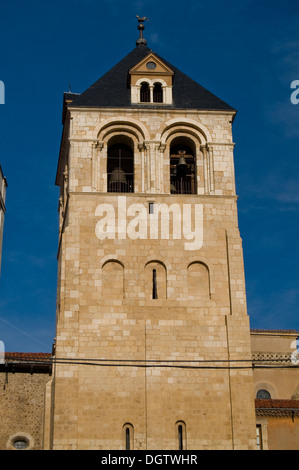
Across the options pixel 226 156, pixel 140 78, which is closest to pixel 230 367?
pixel 226 156

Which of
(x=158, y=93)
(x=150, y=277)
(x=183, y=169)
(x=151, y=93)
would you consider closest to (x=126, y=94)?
(x=151, y=93)

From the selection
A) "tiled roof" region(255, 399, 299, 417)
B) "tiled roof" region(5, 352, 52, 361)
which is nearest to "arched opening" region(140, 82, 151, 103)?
"tiled roof" region(5, 352, 52, 361)

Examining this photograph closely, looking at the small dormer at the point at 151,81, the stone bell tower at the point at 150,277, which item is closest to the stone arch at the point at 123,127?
the stone bell tower at the point at 150,277

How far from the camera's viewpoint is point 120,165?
116ft

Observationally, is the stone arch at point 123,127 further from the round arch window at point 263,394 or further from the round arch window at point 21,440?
the round arch window at point 263,394

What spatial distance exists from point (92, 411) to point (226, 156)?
12.4 meters

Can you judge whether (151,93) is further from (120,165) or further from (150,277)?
(150,277)

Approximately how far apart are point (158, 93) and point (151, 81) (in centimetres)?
62

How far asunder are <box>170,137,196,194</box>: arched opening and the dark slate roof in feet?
5.50

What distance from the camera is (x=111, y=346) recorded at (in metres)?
30.4

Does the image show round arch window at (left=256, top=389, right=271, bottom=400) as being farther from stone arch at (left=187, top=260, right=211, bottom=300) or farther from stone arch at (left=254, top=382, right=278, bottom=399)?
stone arch at (left=187, top=260, right=211, bottom=300)

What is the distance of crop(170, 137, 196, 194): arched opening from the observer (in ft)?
114

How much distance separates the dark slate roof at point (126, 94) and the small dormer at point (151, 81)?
15.9 inches
